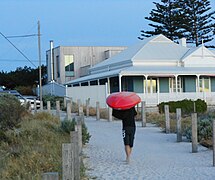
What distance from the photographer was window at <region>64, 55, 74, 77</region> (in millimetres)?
61156

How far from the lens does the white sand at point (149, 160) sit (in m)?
11.0

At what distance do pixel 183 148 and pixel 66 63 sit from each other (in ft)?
151

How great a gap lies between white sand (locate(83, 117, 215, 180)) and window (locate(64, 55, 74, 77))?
41.5 m

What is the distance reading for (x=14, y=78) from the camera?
78188mm

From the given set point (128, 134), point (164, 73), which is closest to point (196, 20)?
point (164, 73)

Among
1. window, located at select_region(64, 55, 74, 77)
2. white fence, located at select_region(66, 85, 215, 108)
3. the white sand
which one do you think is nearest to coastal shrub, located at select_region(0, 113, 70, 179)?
the white sand

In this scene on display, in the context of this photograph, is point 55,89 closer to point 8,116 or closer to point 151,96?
point 151,96

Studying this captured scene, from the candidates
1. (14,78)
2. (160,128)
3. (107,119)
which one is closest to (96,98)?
(107,119)

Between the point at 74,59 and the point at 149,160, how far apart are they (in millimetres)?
48821

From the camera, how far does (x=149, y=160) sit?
43.5 feet

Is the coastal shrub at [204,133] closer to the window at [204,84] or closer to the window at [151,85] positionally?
the window at [151,85]

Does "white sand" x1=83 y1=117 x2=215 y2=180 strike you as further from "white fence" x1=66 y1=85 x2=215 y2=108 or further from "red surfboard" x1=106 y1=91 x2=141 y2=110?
"white fence" x1=66 y1=85 x2=215 y2=108

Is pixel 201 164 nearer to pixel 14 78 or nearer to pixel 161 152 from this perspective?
pixel 161 152

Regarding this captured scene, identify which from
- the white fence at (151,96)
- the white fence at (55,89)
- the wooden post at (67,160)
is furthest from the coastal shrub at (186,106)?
the wooden post at (67,160)
